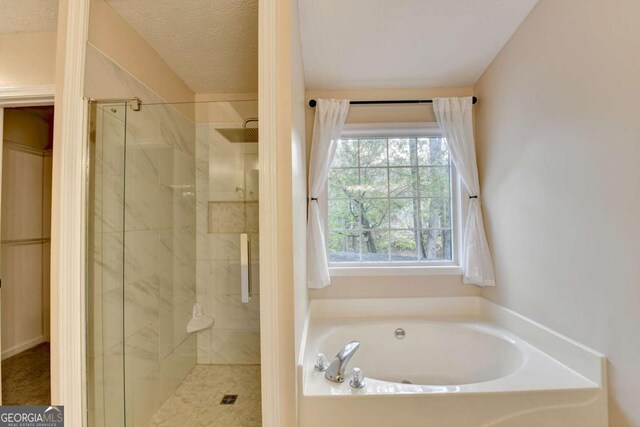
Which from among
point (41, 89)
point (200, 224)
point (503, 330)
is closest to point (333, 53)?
point (200, 224)

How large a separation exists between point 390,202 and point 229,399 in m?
1.79

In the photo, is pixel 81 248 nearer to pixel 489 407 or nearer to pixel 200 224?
pixel 200 224

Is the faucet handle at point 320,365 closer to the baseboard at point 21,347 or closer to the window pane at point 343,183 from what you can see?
the window pane at point 343,183

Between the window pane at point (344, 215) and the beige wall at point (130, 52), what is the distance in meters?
1.37

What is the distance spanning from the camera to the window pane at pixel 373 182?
233 centimetres

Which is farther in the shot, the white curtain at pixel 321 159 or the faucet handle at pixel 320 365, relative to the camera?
the white curtain at pixel 321 159

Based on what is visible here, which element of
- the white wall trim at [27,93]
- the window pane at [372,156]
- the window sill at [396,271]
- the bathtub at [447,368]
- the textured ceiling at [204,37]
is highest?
the textured ceiling at [204,37]

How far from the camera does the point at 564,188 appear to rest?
1373 mm

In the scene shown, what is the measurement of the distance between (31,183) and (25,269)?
2.67 feet

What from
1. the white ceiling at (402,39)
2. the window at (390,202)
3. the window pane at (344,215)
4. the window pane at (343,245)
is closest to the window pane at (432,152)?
the window at (390,202)

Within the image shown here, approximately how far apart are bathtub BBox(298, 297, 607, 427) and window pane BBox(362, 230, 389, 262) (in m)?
0.37

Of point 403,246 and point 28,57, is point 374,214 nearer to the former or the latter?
point 403,246

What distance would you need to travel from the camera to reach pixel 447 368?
6.31ft

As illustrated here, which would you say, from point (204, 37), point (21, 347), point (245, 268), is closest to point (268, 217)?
point (245, 268)
